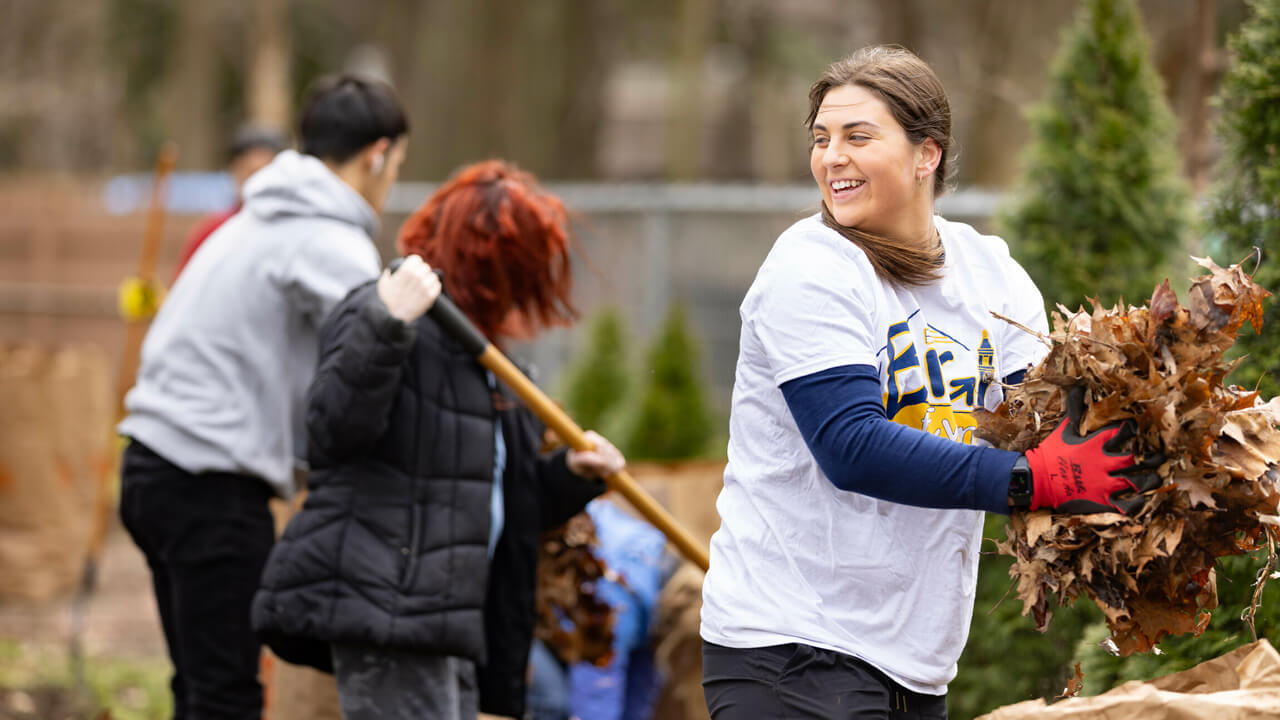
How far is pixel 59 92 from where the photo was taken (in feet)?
101

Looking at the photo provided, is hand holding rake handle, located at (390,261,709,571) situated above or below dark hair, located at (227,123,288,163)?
below

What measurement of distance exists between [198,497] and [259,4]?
59.1 ft

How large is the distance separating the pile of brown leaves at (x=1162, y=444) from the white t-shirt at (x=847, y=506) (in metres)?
0.16

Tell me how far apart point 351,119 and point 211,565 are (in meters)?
1.23

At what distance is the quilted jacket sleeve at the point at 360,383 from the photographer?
318 cm

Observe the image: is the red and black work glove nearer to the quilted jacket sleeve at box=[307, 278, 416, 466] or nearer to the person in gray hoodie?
the quilted jacket sleeve at box=[307, 278, 416, 466]

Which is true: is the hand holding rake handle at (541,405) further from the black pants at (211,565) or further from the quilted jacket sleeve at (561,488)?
the black pants at (211,565)

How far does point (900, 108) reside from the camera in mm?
2482

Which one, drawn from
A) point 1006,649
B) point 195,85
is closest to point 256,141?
point 1006,649

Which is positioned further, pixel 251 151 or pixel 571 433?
pixel 251 151

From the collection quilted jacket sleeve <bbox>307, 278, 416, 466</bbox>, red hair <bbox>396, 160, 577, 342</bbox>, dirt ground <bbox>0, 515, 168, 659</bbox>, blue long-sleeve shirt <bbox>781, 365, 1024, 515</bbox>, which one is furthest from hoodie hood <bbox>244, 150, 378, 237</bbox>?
dirt ground <bbox>0, 515, 168, 659</bbox>

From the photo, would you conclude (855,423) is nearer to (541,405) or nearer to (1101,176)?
(541,405)

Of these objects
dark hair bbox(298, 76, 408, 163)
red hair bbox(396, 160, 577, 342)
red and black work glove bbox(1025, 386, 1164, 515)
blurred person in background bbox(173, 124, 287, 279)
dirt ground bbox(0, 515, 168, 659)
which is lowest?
dirt ground bbox(0, 515, 168, 659)

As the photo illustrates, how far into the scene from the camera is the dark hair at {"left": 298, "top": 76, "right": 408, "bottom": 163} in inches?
163
